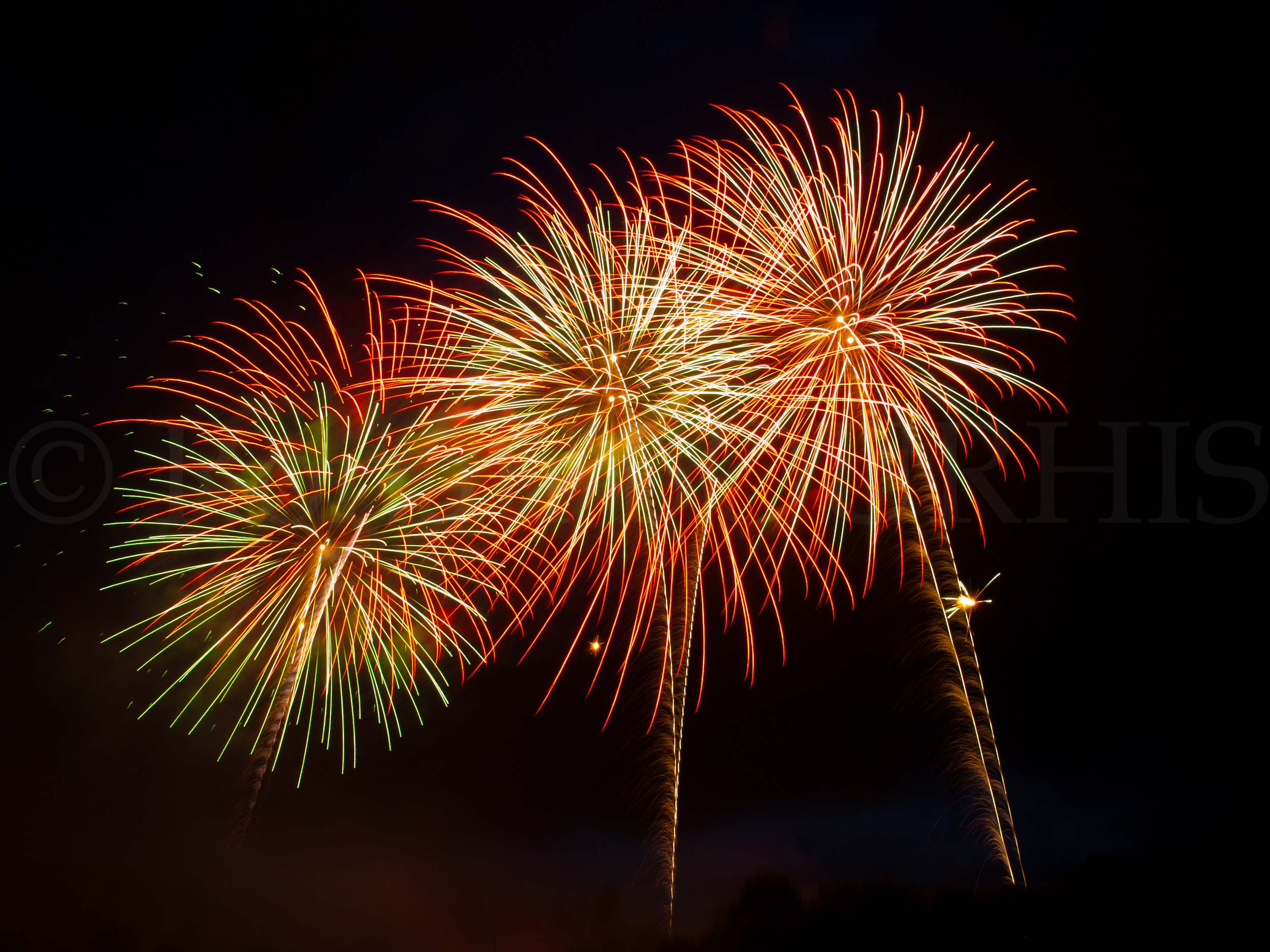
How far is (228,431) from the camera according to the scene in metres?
13.8

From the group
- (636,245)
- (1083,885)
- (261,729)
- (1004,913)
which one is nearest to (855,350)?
(636,245)

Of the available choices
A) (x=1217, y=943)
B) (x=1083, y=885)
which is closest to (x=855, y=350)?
(x=1217, y=943)

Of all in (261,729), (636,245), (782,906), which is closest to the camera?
(636,245)

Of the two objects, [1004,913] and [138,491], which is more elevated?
[138,491]

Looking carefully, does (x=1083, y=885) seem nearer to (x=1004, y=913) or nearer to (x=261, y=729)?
(x=1004, y=913)

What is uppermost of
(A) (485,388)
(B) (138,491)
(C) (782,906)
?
(A) (485,388)

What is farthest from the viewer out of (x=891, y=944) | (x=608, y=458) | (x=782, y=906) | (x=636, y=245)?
(x=782, y=906)

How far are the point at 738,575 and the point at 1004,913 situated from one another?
9469 mm

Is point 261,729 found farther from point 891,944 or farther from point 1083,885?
point 1083,885

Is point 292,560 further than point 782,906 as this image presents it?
No

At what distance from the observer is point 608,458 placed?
46.8 ft

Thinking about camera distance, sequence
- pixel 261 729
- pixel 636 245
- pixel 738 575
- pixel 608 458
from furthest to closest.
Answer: pixel 261 729 → pixel 608 458 → pixel 636 245 → pixel 738 575

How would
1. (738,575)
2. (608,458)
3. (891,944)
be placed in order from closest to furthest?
(738,575), (608,458), (891,944)

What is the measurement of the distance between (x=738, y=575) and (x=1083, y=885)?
521 inches
